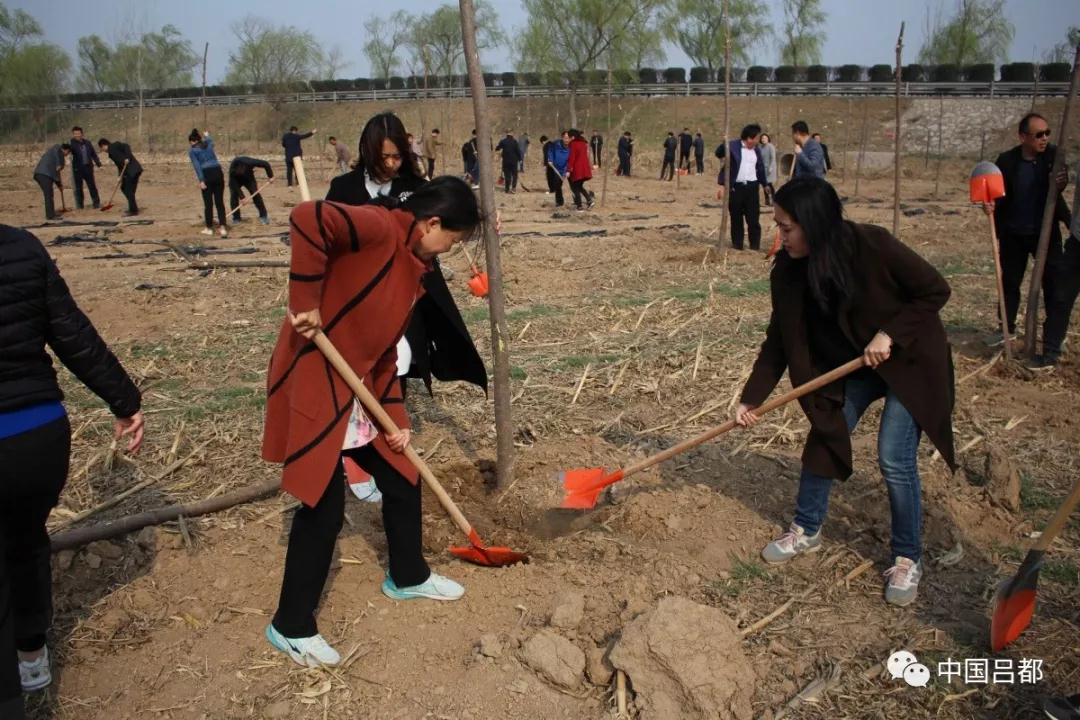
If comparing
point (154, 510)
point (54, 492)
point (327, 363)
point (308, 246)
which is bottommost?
point (154, 510)

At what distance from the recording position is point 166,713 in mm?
2818

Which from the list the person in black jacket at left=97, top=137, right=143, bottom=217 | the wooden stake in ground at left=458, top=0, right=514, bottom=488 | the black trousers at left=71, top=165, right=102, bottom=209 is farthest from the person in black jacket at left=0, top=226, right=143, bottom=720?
the black trousers at left=71, top=165, right=102, bottom=209

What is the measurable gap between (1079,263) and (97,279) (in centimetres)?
987

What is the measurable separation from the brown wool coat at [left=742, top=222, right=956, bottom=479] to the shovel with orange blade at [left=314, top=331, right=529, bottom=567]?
4.54 ft

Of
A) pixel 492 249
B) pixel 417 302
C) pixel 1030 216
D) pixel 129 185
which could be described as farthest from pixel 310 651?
pixel 129 185

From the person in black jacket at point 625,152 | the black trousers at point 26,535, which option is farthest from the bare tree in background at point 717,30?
the black trousers at point 26,535

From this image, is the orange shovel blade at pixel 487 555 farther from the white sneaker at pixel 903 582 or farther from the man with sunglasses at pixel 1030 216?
the man with sunglasses at pixel 1030 216

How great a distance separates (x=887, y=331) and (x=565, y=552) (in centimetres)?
166

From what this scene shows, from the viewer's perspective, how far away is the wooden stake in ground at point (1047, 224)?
5.71 metres

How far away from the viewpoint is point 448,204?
9.24ft

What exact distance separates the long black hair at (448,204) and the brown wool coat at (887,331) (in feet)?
4.08

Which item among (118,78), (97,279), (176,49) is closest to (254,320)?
(97,279)

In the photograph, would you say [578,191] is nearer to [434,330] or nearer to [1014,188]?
[1014,188]

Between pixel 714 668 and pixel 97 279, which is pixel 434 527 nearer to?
pixel 714 668
